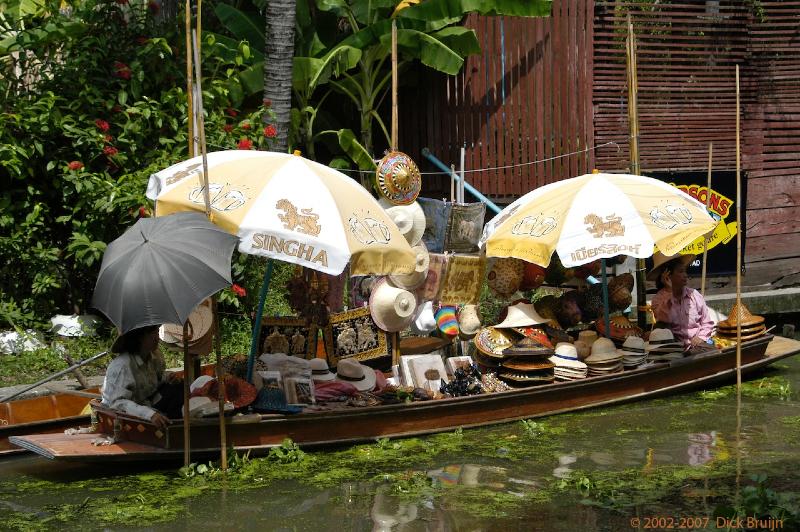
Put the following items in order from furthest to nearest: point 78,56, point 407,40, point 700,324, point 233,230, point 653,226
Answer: point 407,40, point 78,56, point 700,324, point 653,226, point 233,230

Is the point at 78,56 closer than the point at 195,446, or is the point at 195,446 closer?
the point at 195,446

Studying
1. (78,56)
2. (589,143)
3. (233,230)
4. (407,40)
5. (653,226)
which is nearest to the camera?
(233,230)

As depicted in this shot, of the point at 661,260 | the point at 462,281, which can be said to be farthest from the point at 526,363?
the point at 661,260

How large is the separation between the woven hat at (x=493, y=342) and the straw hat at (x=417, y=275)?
0.87 metres

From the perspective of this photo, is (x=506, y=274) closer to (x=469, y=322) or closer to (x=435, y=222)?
(x=469, y=322)

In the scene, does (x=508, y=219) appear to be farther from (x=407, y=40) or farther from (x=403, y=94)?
(x=403, y=94)

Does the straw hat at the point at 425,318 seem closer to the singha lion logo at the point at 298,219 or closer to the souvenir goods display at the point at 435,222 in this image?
the souvenir goods display at the point at 435,222

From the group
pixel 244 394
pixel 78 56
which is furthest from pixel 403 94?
pixel 244 394

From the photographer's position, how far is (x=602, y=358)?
32.8 ft

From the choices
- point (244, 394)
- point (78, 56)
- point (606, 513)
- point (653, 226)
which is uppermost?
point (78, 56)

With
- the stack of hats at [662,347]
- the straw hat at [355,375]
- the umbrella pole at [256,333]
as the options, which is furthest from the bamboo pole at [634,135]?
the umbrella pole at [256,333]

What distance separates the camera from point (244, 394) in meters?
8.24

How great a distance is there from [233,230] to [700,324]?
5.49m

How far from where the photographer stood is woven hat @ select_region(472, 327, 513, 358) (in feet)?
31.7
